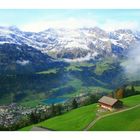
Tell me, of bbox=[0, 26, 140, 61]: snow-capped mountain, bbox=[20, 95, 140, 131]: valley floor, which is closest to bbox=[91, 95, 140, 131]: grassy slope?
bbox=[20, 95, 140, 131]: valley floor

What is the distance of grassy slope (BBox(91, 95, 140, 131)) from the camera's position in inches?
428

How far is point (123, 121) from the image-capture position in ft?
36.2

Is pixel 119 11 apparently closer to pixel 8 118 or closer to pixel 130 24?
pixel 130 24

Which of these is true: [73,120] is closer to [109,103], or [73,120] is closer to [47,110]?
[47,110]

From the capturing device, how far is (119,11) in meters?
11.4

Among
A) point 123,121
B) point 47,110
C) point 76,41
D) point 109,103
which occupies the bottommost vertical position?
point 123,121

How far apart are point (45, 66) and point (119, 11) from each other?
1.90m

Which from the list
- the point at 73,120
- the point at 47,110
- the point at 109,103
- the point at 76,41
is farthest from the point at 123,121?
the point at 76,41

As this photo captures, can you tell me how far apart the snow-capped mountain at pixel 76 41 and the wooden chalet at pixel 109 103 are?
987mm

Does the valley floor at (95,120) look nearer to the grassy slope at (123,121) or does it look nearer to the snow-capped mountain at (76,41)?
the grassy slope at (123,121)

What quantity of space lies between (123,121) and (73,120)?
98cm

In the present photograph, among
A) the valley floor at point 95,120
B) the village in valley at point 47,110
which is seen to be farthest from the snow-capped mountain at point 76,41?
the valley floor at point 95,120
